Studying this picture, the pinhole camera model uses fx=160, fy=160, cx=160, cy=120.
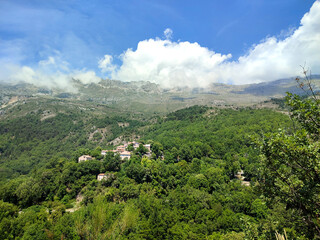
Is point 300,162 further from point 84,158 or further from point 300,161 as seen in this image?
point 84,158

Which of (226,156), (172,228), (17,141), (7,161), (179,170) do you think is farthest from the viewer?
(17,141)

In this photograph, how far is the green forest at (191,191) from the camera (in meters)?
7.64

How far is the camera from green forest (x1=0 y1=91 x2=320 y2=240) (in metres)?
7.64

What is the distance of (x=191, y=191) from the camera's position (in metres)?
38.3

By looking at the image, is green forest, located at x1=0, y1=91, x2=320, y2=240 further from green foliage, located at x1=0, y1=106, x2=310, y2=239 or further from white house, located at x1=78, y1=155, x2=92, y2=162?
white house, located at x1=78, y1=155, x2=92, y2=162

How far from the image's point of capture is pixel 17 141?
151750 millimetres

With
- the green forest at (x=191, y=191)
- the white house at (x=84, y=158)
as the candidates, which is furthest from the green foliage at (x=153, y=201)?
the white house at (x=84, y=158)

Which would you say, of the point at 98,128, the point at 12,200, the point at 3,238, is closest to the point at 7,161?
the point at 98,128

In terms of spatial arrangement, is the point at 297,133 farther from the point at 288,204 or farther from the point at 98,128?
the point at 98,128

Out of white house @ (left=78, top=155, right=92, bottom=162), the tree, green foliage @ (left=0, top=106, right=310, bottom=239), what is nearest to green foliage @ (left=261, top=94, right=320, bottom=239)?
the tree

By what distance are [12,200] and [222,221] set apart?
51364 millimetres

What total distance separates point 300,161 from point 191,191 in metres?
34.5

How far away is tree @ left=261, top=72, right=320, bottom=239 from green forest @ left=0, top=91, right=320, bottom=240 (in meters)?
0.04

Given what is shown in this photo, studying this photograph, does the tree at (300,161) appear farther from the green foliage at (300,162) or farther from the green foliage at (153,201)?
the green foliage at (153,201)
